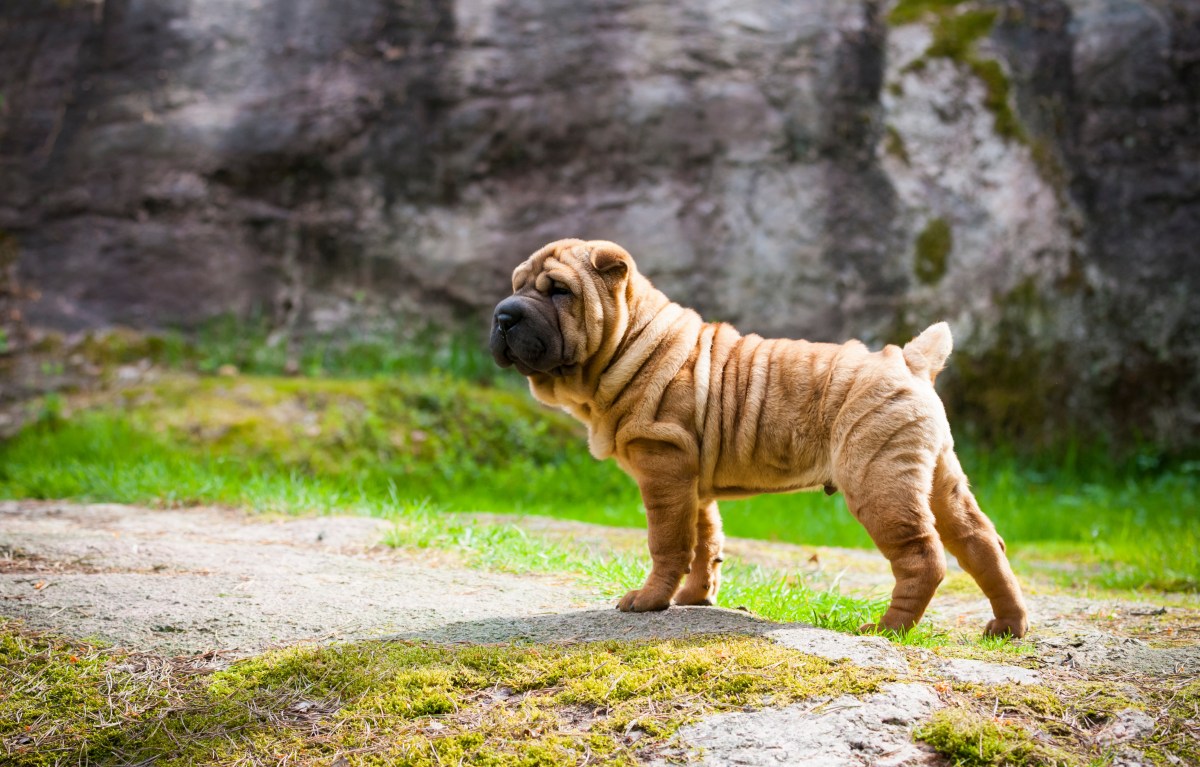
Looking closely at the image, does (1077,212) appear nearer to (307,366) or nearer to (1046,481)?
(1046,481)

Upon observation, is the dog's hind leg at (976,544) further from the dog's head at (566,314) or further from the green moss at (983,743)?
the dog's head at (566,314)

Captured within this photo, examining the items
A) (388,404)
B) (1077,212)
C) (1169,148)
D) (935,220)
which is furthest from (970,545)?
(1169,148)

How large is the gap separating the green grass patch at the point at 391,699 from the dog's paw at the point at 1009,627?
3.93ft

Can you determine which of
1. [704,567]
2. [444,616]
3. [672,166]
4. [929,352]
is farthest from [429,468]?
[929,352]

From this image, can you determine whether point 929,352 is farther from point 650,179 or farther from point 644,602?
point 650,179

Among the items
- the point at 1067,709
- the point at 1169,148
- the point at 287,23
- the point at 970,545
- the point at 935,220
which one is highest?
the point at 287,23

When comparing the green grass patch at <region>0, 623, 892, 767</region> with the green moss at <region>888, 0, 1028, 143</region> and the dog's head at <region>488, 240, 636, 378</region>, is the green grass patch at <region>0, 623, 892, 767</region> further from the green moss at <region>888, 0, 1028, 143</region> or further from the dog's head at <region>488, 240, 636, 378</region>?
the green moss at <region>888, 0, 1028, 143</region>

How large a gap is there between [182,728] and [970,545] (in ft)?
10.1

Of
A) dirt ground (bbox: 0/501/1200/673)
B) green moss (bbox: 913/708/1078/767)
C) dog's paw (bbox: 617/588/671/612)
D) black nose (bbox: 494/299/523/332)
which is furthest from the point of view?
black nose (bbox: 494/299/523/332)

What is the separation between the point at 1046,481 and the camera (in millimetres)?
9891

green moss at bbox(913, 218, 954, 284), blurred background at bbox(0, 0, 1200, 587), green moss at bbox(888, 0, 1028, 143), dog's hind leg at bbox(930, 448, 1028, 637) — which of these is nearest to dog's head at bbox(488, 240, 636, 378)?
dog's hind leg at bbox(930, 448, 1028, 637)

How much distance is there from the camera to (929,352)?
4.34m

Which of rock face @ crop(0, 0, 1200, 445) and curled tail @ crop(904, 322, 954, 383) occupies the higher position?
rock face @ crop(0, 0, 1200, 445)

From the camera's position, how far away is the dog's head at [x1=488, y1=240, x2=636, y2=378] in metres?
4.42
